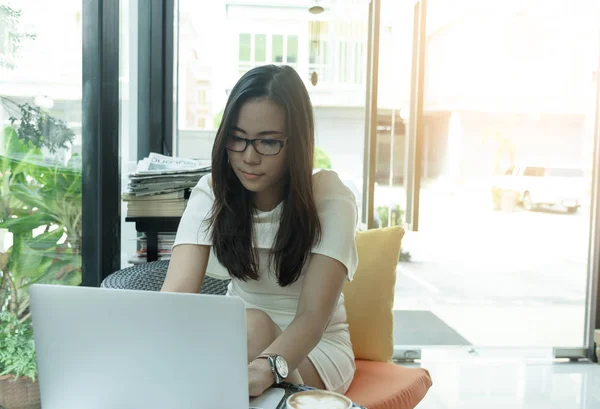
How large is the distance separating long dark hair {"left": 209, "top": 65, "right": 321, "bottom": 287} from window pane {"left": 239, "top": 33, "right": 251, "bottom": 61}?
2043 millimetres

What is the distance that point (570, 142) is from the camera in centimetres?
373

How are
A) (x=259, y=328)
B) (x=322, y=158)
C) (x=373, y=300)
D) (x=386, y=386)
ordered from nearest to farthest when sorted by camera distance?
1. (x=259, y=328)
2. (x=386, y=386)
3. (x=373, y=300)
4. (x=322, y=158)

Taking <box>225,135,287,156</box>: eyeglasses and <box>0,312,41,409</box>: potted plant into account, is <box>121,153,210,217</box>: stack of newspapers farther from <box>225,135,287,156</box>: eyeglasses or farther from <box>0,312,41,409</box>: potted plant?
<box>225,135,287,156</box>: eyeglasses

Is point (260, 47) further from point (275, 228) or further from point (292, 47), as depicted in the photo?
point (275, 228)

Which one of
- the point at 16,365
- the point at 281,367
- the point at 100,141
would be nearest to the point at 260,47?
the point at 100,141

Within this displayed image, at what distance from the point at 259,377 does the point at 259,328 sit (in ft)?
1.15

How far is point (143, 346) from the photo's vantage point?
2.46ft

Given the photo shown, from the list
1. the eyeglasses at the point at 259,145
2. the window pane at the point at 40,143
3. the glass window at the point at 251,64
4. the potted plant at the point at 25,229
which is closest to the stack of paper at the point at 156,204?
the window pane at the point at 40,143

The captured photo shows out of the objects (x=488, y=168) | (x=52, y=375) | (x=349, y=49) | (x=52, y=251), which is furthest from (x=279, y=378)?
(x=488, y=168)

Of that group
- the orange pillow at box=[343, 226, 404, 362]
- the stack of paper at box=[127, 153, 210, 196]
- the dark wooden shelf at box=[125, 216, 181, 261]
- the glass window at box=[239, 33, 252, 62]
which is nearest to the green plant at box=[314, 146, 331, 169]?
the glass window at box=[239, 33, 252, 62]

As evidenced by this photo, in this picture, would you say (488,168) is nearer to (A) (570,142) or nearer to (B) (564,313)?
(A) (570,142)

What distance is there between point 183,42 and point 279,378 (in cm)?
248

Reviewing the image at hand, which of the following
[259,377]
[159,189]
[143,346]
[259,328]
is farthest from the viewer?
[159,189]

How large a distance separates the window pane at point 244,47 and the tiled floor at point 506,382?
197 cm
